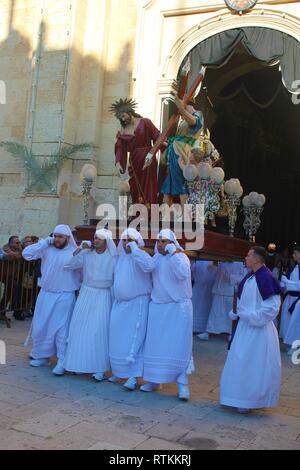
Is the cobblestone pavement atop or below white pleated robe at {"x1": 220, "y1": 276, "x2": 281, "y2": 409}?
below

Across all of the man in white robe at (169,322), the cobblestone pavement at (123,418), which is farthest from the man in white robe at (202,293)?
the man in white robe at (169,322)

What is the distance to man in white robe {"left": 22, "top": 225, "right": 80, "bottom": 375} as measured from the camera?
6449 mm

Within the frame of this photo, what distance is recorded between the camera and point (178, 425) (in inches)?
181

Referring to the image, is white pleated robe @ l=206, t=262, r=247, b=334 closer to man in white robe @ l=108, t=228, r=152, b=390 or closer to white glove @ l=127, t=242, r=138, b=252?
man in white robe @ l=108, t=228, r=152, b=390

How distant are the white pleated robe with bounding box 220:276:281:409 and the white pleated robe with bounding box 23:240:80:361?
2200 mm

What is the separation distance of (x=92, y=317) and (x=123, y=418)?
161 cm

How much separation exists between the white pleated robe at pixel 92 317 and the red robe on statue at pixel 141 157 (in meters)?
2.37

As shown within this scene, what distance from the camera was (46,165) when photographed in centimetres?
1178

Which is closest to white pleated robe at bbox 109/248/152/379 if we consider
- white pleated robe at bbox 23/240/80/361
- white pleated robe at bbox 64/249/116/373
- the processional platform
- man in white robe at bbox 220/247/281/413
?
white pleated robe at bbox 64/249/116/373

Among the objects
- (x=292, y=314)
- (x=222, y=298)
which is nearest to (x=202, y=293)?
(x=222, y=298)

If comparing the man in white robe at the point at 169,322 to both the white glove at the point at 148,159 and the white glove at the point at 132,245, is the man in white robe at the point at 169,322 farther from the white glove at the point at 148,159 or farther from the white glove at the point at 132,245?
the white glove at the point at 148,159

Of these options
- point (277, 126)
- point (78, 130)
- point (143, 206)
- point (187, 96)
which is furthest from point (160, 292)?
point (277, 126)

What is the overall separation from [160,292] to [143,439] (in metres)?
1.93

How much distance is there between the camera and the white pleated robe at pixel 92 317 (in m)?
5.97
